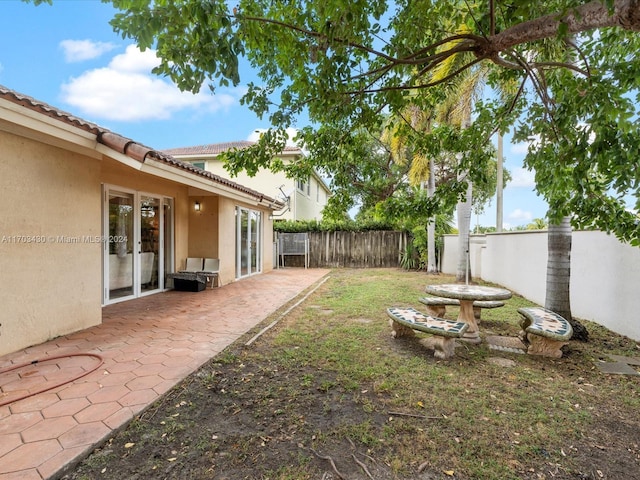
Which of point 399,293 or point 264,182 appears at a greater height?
point 264,182

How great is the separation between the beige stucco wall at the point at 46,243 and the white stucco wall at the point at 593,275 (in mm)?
8047

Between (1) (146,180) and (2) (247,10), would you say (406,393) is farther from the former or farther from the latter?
(1) (146,180)

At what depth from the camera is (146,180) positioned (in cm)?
721

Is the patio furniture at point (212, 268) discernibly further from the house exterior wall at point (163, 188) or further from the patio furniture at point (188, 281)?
the house exterior wall at point (163, 188)

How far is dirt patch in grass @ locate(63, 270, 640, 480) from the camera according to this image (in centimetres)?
211

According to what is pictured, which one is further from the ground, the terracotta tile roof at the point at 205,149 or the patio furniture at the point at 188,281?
the terracotta tile roof at the point at 205,149

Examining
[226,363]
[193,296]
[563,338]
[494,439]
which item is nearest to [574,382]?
[563,338]

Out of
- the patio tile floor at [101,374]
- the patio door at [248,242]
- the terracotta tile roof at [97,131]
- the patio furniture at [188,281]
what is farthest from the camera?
the patio door at [248,242]

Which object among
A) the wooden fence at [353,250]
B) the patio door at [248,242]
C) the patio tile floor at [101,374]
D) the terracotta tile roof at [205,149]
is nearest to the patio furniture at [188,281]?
the patio tile floor at [101,374]

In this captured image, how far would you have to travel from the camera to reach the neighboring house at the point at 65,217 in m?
3.83

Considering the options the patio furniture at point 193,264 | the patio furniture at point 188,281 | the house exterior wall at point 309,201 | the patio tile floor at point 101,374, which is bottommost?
the patio tile floor at point 101,374

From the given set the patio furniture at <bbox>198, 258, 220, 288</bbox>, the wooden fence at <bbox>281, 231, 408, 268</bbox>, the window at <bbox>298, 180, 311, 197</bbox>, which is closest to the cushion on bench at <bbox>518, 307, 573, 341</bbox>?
the patio furniture at <bbox>198, 258, 220, 288</bbox>

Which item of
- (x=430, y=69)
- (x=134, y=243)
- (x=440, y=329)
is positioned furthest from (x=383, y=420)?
(x=134, y=243)

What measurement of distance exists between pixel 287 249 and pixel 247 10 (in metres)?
12.6
